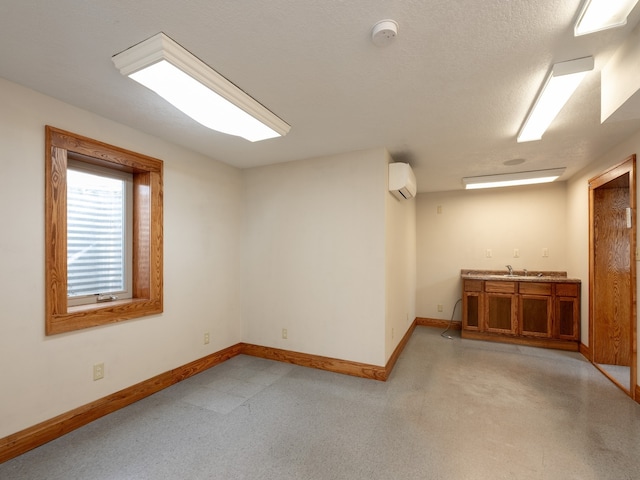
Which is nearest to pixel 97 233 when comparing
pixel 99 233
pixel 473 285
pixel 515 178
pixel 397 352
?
pixel 99 233

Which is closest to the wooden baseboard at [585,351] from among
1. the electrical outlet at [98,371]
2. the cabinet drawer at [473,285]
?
the cabinet drawer at [473,285]

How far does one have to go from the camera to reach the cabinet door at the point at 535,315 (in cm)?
404

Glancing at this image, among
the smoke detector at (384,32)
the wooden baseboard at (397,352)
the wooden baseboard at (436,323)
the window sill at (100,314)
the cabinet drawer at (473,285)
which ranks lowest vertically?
the wooden baseboard at (436,323)

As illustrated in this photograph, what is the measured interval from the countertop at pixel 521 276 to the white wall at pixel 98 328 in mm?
3763

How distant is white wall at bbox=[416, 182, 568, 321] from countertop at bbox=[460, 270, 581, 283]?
8 centimetres

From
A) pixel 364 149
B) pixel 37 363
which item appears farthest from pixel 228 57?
pixel 37 363

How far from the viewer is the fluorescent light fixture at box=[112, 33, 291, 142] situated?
1.51m

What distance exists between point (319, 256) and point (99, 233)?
2.10 m

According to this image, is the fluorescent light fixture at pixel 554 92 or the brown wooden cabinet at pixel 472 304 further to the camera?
the brown wooden cabinet at pixel 472 304

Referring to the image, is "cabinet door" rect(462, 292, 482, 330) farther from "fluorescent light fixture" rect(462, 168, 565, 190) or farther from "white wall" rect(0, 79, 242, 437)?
"white wall" rect(0, 79, 242, 437)

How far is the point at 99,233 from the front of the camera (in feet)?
8.45

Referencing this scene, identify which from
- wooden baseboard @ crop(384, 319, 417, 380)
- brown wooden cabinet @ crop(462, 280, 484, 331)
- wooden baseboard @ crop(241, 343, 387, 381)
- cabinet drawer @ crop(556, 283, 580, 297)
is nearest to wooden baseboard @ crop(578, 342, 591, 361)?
cabinet drawer @ crop(556, 283, 580, 297)

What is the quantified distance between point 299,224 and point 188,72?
206 cm

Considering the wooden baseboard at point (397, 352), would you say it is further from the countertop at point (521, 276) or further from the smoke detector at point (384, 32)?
the smoke detector at point (384, 32)
